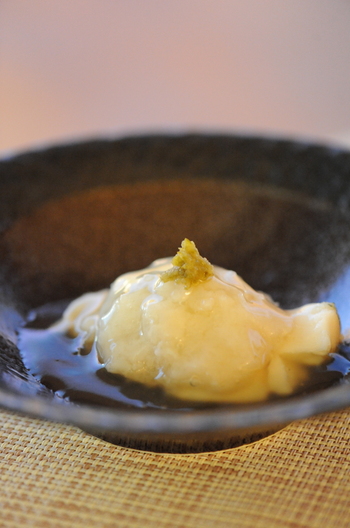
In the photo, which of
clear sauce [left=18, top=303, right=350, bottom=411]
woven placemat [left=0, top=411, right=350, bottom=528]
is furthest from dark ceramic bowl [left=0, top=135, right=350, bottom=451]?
woven placemat [left=0, top=411, right=350, bottom=528]

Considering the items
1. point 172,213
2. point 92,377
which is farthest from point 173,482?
point 172,213

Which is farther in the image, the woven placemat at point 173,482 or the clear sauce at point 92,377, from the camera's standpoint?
the clear sauce at point 92,377

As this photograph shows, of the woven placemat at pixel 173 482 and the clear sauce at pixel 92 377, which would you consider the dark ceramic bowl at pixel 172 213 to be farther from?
the woven placemat at pixel 173 482

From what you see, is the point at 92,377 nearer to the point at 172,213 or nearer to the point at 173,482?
the point at 173,482

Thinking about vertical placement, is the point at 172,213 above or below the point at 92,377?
above

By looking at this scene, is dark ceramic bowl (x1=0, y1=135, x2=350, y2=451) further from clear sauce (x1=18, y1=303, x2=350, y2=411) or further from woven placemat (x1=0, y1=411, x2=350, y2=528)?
woven placemat (x1=0, y1=411, x2=350, y2=528)

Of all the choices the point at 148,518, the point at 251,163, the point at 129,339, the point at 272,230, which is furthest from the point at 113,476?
the point at 251,163

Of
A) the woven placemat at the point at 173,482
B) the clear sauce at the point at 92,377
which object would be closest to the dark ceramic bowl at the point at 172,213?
the clear sauce at the point at 92,377
